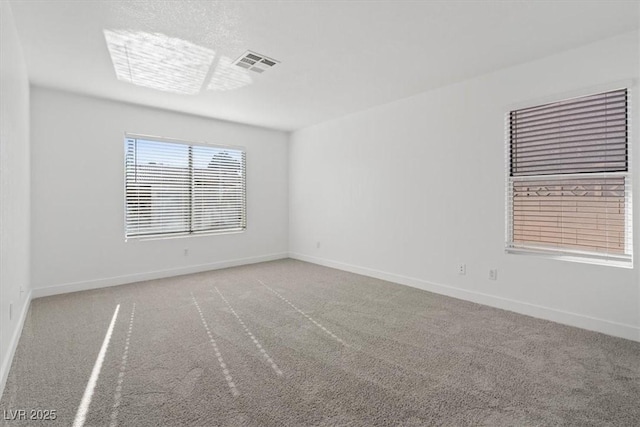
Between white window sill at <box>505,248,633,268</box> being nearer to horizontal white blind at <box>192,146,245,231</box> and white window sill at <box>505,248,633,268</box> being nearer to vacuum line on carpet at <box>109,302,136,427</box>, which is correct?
vacuum line on carpet at <box>109,302,136,427</box>

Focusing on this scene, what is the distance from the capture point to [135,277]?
14.8 ft

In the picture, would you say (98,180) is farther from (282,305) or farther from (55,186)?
(282,305)

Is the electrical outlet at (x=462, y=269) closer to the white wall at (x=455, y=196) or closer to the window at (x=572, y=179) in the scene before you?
the white wall at (x=455, y=196)

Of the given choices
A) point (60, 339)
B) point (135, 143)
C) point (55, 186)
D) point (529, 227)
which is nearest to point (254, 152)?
point (135, 143)

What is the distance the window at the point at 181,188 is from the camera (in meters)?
4.58

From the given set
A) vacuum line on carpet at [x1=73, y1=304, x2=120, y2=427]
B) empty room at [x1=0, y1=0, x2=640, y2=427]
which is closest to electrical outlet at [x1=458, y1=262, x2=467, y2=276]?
empty room at [x1=0, y1=0, x2=640, y2=427]

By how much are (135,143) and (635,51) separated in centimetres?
580

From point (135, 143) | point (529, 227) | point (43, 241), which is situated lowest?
point (43, 241)

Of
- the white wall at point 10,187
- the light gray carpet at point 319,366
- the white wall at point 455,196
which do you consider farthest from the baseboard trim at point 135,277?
the white wall at point 455,196

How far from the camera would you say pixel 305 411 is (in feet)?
5.60

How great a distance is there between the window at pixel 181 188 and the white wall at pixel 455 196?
1547 millimetres

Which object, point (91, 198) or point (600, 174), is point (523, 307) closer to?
point (600, 174)

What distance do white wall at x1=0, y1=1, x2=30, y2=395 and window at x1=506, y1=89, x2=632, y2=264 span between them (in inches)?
173

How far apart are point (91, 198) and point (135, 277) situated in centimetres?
126
